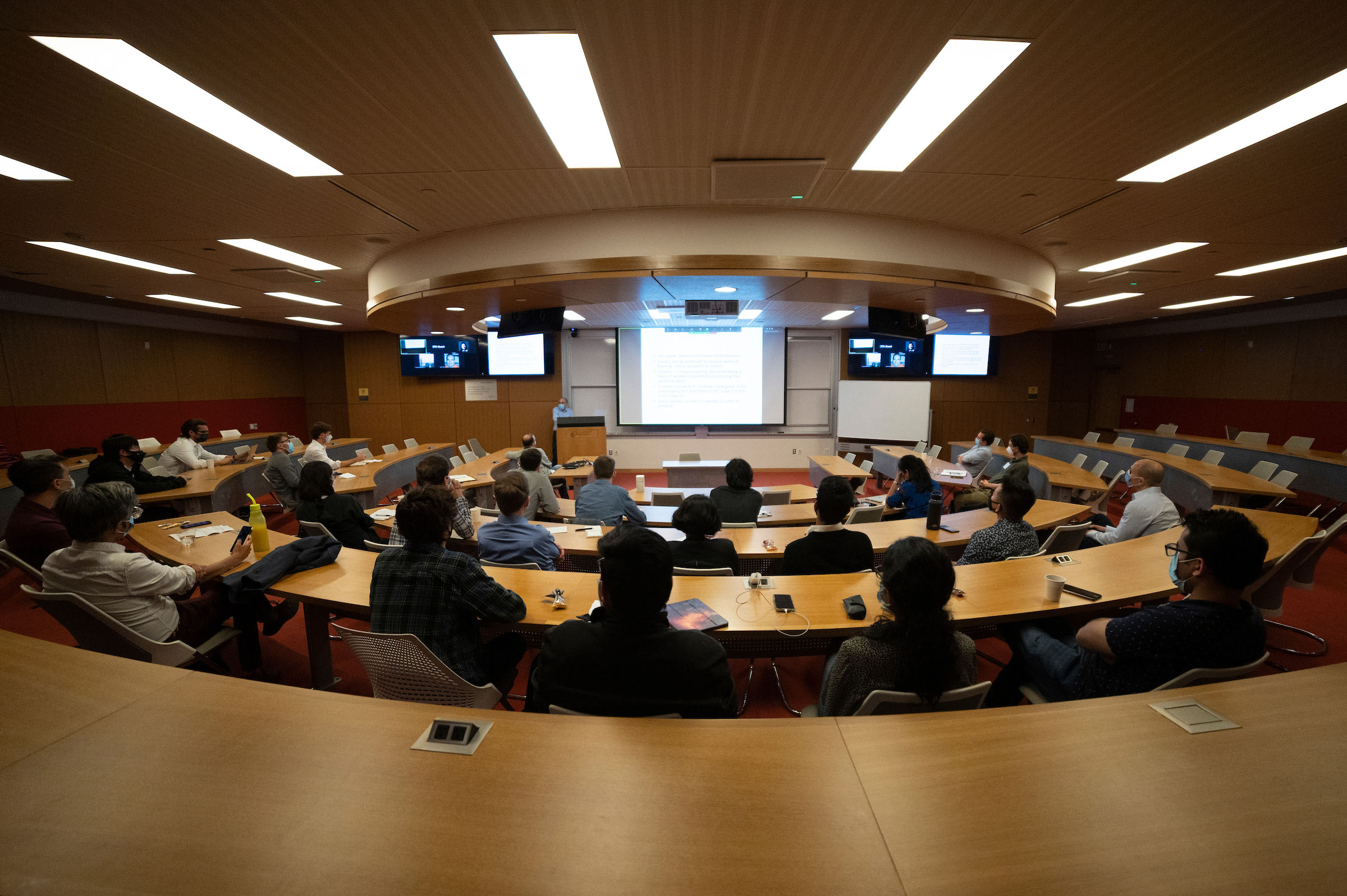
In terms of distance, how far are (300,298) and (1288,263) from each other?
511 inches

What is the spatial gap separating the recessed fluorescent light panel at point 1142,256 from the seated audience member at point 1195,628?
4659 mm

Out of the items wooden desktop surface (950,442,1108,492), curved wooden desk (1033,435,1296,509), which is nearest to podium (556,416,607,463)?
wooden desktop surface (950,442,1108,492)

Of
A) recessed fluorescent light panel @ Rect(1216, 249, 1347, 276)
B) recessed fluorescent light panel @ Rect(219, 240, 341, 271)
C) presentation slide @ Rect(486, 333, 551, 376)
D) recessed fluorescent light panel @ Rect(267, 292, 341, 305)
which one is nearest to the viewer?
recessed fluorescent light panel @ Rect(219, 240, 341, 271)

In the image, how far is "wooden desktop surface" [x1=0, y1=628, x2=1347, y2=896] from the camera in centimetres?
94

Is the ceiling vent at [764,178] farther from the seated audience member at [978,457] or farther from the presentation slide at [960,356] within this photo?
the presentation slide at [960,356]

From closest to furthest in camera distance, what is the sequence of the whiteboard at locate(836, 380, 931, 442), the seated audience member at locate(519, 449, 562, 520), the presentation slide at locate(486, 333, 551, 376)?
the seated audience member at locate(519, 449, 562, 520)
the whiteboard at locate(836, 380, 931, 442)
the presentation slide at locate(486, 333, 551, 376)

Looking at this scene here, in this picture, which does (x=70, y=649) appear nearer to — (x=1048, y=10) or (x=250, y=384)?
(x=1048, y=10)

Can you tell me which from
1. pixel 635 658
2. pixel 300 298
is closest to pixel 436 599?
pixel 635 658

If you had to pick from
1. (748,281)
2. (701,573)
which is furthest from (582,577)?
(748,281)

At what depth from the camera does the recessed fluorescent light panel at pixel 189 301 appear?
24.6 ft

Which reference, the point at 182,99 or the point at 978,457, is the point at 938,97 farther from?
the point at 978,457

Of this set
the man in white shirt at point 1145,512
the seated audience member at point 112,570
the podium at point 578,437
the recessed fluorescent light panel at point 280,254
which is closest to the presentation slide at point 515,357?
the podium at point 578,437

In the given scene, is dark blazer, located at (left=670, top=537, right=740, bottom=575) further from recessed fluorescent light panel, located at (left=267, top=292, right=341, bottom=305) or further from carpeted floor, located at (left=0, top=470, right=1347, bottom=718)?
recessed fluorescent light panel, located at (left=267, top=292, right=341, bottom=305)

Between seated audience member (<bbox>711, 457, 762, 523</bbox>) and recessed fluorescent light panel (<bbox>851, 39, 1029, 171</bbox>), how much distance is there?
246 cm
